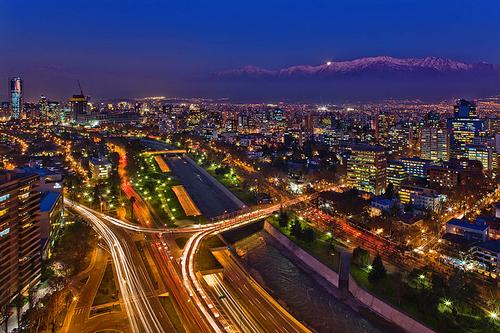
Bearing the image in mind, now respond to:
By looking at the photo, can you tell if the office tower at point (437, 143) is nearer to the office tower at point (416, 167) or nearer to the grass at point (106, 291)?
the office tower at point (416, 167)

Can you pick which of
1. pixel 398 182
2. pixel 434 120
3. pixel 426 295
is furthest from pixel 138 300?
pixel 434 120

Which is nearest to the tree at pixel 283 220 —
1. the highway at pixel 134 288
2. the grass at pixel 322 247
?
the grass at pixel 322 247

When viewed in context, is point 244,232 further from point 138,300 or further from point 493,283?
point 493,283

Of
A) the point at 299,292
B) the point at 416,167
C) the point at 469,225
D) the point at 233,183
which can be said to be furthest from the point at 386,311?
the point at 416,167

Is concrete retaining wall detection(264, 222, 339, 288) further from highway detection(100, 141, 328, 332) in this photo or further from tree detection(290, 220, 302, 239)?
highway detection(100, 141, 328, 332)

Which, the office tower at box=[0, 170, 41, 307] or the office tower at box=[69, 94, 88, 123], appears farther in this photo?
the office tower at box=[69, 94, 88, 123]

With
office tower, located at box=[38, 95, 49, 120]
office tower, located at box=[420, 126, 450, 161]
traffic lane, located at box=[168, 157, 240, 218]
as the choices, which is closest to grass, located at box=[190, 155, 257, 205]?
traffic lane, located at box=[168, 157, 240, 218]
